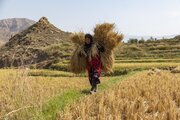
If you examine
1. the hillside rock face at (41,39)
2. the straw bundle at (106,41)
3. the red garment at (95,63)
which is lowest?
the red garment at (95,63)

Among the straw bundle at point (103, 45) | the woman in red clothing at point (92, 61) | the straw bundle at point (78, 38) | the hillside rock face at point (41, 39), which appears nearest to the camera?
Answer: the woman in red clothing at point (92, 61)

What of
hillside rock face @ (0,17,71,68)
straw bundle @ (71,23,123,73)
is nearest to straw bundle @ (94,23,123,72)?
straw bundle @ (71,23,123,73)

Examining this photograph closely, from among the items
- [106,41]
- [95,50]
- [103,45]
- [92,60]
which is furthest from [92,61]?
[106,41]

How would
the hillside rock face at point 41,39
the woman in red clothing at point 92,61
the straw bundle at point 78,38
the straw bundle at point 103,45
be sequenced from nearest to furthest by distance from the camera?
the woman in red clothing at point 92,61 < the straw bundle at point 103,45 < the straw bundle at point 78,38 < the hillside rock face at point 41,39

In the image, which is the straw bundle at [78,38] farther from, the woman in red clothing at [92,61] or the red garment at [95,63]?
the red garment at [95,63]

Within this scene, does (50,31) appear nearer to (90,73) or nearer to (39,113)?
(90,73)

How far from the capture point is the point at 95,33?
1262cm

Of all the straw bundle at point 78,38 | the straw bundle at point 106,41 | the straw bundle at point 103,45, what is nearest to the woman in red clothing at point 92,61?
the straw bundle at point 103,45

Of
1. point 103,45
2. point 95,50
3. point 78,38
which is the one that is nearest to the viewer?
point 95,50

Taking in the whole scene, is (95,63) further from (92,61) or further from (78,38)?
(78,38)

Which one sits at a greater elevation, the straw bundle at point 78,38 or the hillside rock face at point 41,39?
the hillside rock face at point 41,39

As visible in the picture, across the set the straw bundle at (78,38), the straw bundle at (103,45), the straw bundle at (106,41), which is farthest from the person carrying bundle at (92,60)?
the straw bundle at (78,38)

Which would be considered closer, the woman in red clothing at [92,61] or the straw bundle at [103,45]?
the woman in red clothing at [92,61]

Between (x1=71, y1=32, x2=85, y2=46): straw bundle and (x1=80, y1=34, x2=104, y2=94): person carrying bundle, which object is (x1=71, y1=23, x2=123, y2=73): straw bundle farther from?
(x1=80, y1=34, x2=104, y2=94): person carrying bundle
